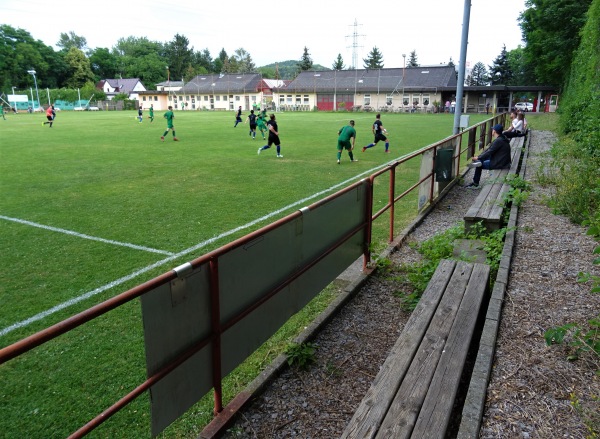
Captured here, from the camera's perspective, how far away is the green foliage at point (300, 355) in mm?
3945

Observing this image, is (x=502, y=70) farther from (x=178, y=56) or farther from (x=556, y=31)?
(x=178, y=56)

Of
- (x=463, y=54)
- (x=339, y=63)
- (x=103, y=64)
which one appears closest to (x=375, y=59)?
(x=339, y=63)

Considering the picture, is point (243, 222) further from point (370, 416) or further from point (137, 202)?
point (370, 416)

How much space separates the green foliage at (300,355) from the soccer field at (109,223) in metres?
1.24

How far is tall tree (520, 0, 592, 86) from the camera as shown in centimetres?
3416

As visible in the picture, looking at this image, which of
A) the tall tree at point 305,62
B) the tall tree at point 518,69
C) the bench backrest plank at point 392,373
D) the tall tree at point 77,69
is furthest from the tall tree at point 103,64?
the bench backrest plank at point 392,373

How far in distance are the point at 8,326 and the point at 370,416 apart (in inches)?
146

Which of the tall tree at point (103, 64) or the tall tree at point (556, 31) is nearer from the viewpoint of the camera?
the tall tree at point (556, 31)

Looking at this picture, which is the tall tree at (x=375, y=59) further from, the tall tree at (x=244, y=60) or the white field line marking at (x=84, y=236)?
the white field line marking at (x=84, y=236)

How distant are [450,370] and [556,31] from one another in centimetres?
4272

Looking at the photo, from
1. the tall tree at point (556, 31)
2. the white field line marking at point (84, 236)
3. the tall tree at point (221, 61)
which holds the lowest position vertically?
the white field line marking at point (84, 236)

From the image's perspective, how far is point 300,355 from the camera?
13.1 feet

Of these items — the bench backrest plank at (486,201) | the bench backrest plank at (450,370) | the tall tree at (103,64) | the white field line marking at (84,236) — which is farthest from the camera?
the tall tree at (103,64)

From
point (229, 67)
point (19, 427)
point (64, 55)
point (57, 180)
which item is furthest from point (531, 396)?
point (229, 67)
